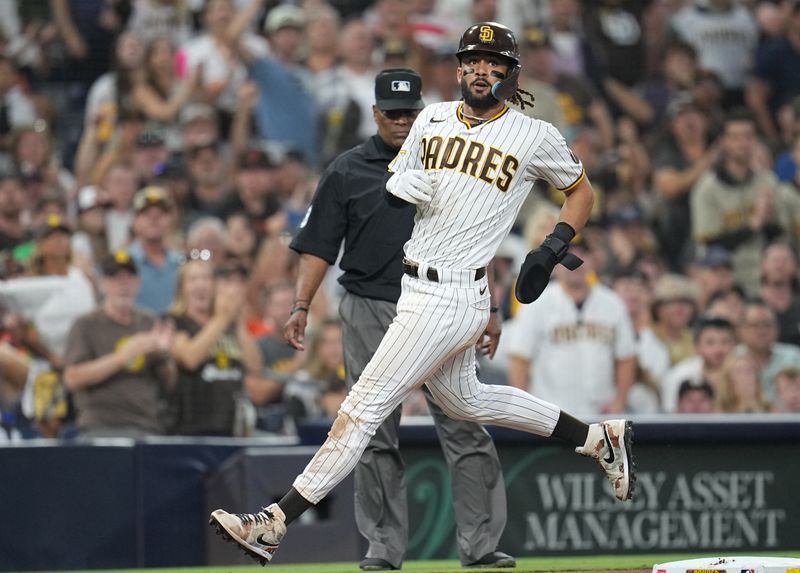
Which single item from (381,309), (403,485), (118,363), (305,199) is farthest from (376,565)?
(305,199)

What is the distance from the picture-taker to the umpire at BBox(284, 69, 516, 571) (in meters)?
6.09

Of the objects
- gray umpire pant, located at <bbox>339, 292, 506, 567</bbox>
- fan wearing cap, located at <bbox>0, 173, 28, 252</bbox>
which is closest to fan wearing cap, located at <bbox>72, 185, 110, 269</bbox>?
fan wearing cap, located at <bbox>0, 173, 28, 252</bbox>

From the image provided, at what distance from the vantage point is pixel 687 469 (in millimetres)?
8250

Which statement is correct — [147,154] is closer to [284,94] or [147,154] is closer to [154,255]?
[284,94]

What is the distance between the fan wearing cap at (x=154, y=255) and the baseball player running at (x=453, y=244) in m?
4.43

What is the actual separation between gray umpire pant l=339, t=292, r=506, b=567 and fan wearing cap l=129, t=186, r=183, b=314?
12.2 feet

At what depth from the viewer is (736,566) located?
4.95 m

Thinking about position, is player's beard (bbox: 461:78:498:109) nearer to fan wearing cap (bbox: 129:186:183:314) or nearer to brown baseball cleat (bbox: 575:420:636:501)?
brown baseball cleat (bbox: 575:420:636:501)

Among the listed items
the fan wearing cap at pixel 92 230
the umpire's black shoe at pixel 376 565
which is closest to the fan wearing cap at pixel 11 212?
the fan wearing cap at pixel 92 230

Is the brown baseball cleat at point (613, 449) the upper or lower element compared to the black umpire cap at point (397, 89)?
lower

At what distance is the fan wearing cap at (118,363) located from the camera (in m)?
8.39

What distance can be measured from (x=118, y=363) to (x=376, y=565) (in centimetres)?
296

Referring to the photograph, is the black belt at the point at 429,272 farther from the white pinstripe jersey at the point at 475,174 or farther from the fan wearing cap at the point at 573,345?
the fan wearing cap at the point at 573,345

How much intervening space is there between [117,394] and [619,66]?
6538 mm
